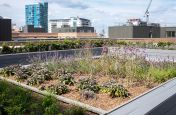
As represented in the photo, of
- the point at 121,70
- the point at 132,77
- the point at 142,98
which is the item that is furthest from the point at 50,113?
the point at 121,70

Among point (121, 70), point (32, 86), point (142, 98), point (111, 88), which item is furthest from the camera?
point (121, 70)

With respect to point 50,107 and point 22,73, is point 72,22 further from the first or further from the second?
point 50,107

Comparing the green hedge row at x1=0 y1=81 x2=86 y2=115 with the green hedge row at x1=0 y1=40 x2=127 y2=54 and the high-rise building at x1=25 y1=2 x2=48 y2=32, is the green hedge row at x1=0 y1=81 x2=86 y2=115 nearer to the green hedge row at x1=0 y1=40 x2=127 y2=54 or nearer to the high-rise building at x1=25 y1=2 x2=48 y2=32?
the green hedge row at x1=0 y1=40 x2=127 y2=54

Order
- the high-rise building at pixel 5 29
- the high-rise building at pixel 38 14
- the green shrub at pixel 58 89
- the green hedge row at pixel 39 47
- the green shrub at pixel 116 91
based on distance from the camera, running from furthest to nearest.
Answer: the high-rise building at pixel 38 14 < the high-rise building at pixel 5 29 < the green hedge row at pixel 39 47 < the green shrub at pixel 58 89 < the green shrub at pixel 116 91

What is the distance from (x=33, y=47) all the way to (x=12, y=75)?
6.40 meters

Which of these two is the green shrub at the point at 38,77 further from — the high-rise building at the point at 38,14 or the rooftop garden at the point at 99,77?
the high-rise building at the point at 38,14

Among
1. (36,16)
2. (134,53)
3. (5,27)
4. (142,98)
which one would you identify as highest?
(36,16)

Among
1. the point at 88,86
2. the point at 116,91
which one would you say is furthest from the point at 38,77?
the point at 116,91

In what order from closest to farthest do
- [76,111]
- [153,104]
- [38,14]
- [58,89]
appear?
[76,111]
[153,104]
[58,89]
[38,14]

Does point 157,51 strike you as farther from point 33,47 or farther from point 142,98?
point 142,98

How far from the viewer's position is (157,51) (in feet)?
54.2

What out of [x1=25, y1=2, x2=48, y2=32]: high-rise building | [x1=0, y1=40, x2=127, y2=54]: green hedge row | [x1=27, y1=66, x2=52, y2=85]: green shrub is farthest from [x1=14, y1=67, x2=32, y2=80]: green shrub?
[x1=25, y1=2, x2=48, y2=32]: high-rise building

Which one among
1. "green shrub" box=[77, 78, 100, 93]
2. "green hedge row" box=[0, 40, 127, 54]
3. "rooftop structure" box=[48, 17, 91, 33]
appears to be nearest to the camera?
"green shrub" box=[77, 78, 100, 93]

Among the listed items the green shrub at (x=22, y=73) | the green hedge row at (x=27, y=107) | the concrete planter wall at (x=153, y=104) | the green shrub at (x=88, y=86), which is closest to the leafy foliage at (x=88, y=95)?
the green shrub at (x=88, y=86)
